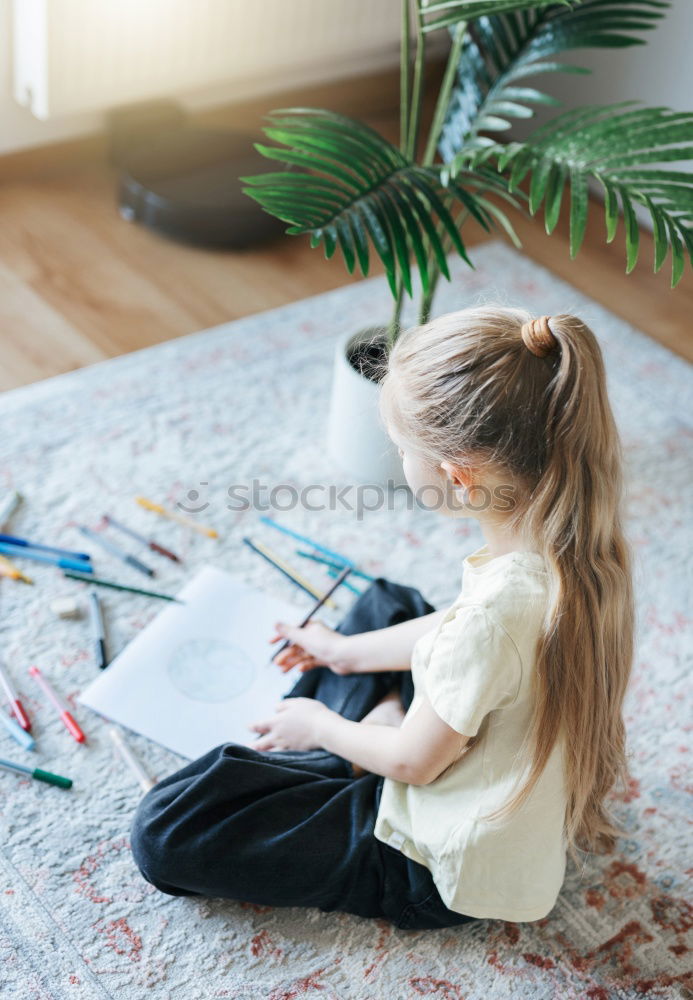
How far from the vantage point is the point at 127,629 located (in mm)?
1438

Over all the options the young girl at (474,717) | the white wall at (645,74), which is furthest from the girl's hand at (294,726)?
the white wall at (645,74)

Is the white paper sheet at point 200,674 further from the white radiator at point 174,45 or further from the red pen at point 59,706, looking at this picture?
the white radiator at point 174,45

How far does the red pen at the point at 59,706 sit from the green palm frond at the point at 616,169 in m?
0.78

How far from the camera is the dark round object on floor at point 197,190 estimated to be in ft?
6.93

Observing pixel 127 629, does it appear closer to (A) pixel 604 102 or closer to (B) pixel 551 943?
(B) pixel 551 943

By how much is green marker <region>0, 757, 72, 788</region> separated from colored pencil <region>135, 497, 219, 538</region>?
1.44ft

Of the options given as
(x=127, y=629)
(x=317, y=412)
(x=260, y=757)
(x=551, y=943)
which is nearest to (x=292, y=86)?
(x=317, y=412)

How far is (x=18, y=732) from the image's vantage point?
4.22 feet

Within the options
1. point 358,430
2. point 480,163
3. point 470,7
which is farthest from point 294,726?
point 470,7

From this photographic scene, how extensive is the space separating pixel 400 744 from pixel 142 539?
2.01ft

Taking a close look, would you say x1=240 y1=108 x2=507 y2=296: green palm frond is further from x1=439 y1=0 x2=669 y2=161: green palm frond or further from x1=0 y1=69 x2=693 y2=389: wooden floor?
x1=0 y1=69 x2=693 y2=389: wooden floor

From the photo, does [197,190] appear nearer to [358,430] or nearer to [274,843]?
[358,430]

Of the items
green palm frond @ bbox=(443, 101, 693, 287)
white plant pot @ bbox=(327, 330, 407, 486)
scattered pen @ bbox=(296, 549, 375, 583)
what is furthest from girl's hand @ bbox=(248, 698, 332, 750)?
green palm frond @ bbox=(443, 101, 693, 287)

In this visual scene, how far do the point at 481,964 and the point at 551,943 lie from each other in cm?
8
